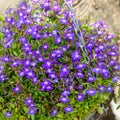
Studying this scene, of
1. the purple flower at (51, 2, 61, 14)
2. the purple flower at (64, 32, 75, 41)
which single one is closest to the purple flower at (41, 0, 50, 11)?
the purple flower at (51, 2, 61, 14)

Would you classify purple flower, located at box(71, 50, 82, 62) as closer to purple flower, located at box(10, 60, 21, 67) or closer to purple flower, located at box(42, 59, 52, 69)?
purple flower, located at box(42, 59, 52, 69)

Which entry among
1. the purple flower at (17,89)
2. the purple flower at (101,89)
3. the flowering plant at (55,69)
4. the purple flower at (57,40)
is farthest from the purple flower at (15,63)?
the purple flower at (101,89)

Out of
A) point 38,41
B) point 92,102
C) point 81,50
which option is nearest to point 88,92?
point 92,102

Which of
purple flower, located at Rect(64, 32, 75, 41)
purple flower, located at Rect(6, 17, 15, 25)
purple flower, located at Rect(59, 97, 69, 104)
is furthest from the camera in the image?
purple flower, located at Rect(6, 17, 15, 25)

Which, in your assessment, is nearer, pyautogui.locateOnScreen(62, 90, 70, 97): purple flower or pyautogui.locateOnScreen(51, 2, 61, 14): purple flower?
pyautogui.locateOnScreen(62, 90, 70, 97): purple flower

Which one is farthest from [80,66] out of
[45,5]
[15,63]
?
[45,5]

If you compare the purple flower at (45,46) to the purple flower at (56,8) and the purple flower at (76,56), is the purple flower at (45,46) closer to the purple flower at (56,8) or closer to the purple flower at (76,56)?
the purple flower at (76,56)

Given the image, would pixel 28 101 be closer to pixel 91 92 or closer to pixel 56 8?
pixel 91 92

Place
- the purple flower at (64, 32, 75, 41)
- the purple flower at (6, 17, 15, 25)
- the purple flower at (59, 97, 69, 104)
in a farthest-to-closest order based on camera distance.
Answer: the purple flower at (6, 17, 15, 25), the purple flower at (64, 32, 75, 41), the purple flower at (59, 97, 69, 104)

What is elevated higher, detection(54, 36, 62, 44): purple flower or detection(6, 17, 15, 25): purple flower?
detection(6, 17, 15, 25): purple flower
